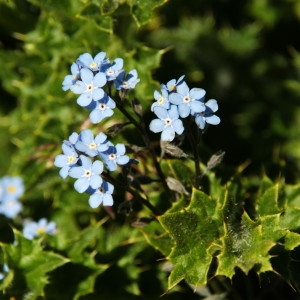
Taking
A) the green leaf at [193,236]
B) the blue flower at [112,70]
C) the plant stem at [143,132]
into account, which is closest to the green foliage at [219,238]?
the green leaf at [193,236]

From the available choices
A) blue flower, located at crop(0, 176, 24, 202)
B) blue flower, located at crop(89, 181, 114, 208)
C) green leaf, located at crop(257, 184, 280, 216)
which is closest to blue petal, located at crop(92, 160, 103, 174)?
blue flower, located at crop(89, 181, 114, 208)

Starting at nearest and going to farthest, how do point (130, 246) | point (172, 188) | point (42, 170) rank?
point (172, 188), point (130, 246), point (42, 170)

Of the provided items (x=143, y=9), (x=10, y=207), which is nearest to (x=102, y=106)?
(x=143, y=9)

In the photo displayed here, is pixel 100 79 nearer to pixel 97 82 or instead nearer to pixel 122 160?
pixel 97 82

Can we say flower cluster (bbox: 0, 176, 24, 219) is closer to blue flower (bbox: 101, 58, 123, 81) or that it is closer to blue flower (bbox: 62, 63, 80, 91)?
blue flower (bbox: 62, 63, 80, 91)

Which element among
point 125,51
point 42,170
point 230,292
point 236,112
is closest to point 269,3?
point 236,112

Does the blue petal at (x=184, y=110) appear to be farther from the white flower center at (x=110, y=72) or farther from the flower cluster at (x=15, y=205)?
the flower cluster at (x=15, y=205)

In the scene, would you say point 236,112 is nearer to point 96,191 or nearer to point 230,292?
point 230,292
